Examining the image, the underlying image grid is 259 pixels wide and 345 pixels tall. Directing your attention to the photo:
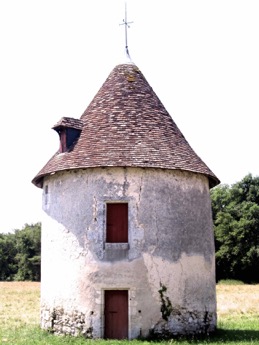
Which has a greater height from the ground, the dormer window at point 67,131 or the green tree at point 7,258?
the dormer window at point 67,131

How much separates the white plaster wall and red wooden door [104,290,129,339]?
257 mm

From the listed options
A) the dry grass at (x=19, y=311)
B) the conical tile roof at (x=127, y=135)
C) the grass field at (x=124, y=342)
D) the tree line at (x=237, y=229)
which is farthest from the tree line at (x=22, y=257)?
the conical tile roof at (x=127, y=135)

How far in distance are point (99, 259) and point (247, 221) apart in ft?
124

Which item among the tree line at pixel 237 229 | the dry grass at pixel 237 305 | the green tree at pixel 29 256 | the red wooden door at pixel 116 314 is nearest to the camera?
the red wooden door at pixel 116 314

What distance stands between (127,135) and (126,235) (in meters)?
3.19

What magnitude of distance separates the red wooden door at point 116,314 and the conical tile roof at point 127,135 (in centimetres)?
384

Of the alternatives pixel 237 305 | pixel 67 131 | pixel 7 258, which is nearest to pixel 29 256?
pixel 7 258

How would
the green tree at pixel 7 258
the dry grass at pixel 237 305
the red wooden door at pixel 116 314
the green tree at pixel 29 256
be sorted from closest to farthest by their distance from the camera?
1. the red wooden door at pixel 116 314
2. the dry grass at pixel 237 305
3. the green tree at pixel 29 256
4. the green tree at pixel 7 258

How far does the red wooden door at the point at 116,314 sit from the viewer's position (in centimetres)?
1488

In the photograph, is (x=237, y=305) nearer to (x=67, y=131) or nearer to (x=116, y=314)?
(x=116, y=314)

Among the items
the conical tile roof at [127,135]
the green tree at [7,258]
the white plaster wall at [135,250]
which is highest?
the conical tile roof at [127,135]

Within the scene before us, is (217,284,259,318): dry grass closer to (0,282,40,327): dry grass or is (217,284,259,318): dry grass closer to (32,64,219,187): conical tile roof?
(32,64,219,187): conical tile roof

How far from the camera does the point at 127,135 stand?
16.3 meters

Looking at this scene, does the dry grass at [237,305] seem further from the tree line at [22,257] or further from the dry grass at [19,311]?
the tree line at [22,257]
